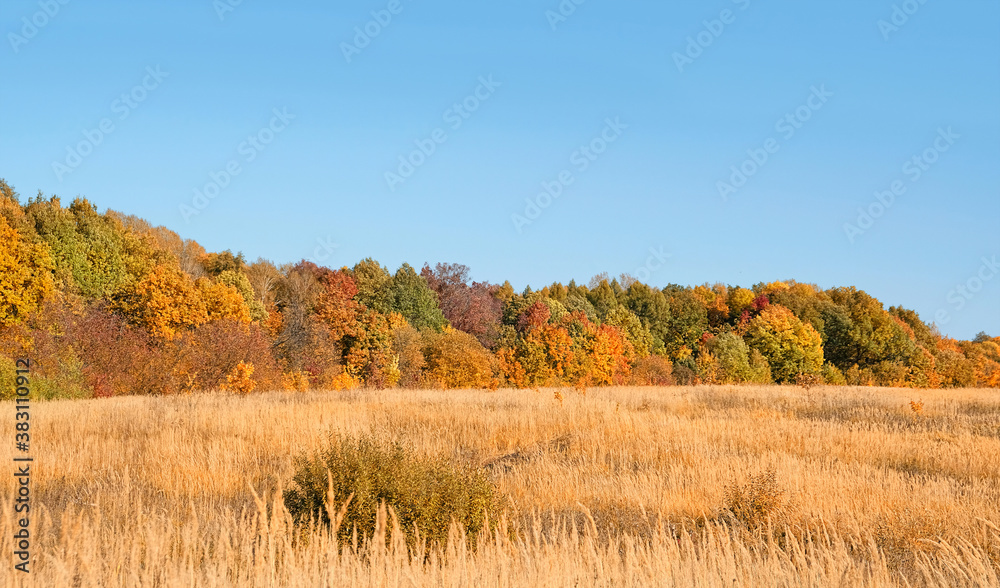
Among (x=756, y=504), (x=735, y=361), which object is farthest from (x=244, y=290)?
(x=756, y=504)

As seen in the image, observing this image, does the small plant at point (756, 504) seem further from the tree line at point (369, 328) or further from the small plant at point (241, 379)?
the small plant at point (241, 379)

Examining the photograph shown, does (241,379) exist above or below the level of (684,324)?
below

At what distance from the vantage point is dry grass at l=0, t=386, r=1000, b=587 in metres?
→ 5.21

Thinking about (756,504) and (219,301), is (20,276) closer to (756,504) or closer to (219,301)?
(219,301)


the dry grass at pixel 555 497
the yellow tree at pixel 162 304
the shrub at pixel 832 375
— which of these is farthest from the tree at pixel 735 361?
the yellow tree at pixel 162 304

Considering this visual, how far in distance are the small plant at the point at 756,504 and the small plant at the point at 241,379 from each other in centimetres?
3323

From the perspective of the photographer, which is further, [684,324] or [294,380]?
[684,324]

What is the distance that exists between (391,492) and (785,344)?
2522 inches

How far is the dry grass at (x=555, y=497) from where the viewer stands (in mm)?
5211

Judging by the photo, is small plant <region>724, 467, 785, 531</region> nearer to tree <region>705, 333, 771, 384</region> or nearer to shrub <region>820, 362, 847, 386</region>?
tree <region>705, 333, 771, 384</region>

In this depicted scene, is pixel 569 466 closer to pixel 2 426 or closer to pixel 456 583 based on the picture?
pixel 456 583

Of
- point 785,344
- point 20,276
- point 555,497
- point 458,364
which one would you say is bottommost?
point 555,497

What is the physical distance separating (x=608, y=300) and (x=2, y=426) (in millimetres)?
62229

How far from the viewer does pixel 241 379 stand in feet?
125
